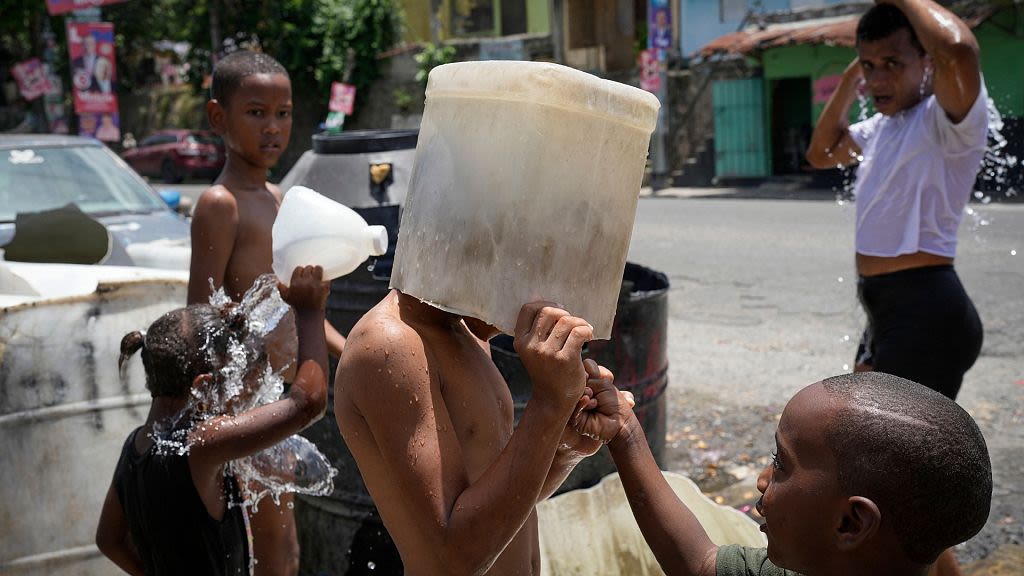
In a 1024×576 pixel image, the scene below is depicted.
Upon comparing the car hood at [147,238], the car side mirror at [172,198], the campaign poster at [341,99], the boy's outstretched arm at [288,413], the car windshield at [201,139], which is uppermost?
the boy's outstretched arm at [288,413]

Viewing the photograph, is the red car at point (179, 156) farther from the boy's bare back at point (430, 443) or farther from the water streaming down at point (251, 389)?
the boy's bare back at point (430, 443)

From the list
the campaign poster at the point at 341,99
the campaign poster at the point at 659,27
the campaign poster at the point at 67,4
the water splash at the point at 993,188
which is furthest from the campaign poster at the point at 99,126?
the water splash at the point at 993,188

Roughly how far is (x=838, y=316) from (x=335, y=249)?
5428mm

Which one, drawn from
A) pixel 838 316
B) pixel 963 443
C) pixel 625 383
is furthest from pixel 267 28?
pixel 963 443

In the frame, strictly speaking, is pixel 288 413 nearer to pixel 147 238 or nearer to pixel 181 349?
pixel 181 349

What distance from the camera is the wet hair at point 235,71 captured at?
9.31 ft

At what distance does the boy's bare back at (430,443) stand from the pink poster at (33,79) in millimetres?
21380

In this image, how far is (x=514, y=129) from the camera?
1432mm

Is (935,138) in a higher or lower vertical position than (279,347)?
higher

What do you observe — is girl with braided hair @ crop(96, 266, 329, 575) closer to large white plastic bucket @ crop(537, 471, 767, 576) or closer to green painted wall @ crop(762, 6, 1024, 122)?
large white plastic bucket @ crop(537, 471, 767, 576)

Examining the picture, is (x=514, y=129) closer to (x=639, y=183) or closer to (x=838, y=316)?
(x=639, y=183)

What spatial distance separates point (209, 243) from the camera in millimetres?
2701

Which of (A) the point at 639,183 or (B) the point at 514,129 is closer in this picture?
(B) the point at 514,129

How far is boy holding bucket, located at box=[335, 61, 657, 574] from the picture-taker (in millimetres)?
1440
